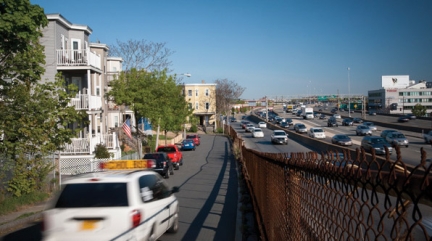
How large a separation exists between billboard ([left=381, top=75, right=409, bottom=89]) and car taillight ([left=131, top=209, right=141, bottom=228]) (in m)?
122

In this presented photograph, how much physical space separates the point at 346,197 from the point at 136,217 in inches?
247

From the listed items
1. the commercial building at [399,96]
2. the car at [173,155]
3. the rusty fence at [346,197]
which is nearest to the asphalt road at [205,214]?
the rusty fence at [346,197]

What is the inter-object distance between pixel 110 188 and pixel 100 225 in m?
0.76

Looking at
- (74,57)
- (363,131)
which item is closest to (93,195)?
(74,57)

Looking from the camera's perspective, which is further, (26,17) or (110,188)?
(26,17)

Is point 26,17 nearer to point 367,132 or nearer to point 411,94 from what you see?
point 367,132

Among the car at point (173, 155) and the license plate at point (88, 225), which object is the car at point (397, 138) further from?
the license plate at point (88, 225)

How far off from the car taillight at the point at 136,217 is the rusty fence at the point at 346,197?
8.80 feet

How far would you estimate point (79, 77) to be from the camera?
109 ft

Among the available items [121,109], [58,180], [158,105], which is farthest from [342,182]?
[121,109]

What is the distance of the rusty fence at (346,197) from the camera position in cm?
161

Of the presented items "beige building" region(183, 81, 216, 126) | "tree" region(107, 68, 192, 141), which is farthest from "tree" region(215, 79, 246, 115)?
"tree" region(107, 68, 192, 141)

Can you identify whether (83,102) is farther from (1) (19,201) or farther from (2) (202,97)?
(2) (202,97)

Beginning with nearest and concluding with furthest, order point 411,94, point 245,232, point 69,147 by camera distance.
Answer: point 245,232
point 69,147
point 411,94
